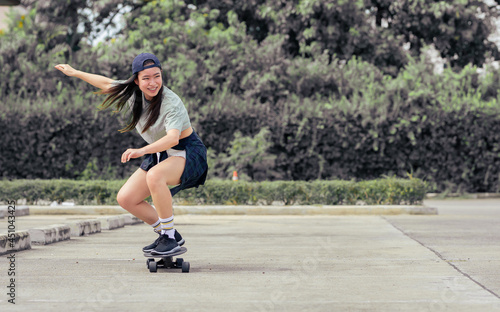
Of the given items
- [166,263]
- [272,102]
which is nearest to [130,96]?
[166,263]

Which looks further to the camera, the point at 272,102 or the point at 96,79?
the point at 272,102

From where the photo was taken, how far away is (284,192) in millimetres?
16828

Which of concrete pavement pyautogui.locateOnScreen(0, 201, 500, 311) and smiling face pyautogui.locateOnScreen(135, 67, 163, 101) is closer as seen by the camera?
concrete pavement pyautogui.locateOnScreen(0, 201, 500, 311)

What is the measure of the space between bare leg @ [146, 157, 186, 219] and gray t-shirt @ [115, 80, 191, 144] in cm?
28

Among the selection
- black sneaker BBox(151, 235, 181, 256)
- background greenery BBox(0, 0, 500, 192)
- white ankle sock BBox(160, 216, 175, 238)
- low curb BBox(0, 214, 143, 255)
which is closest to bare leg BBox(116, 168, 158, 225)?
white ankle sock BBox(160, 216, 175, 238)

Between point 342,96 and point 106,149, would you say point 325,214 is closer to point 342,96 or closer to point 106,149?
point 342,96

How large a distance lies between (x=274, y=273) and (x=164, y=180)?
1.37 meters

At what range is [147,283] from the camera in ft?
19.6

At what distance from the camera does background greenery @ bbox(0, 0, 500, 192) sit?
21.3 meters

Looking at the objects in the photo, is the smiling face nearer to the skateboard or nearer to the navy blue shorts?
the navy blue shorts

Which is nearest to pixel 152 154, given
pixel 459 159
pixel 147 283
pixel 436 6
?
pixel 147 283

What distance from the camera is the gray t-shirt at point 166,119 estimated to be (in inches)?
253

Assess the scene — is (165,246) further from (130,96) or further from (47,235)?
(47,235)

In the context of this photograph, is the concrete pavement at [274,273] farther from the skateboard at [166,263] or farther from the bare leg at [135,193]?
the bare leg at [135,193]
